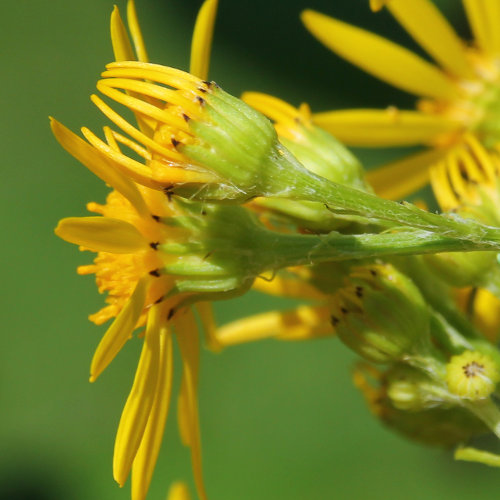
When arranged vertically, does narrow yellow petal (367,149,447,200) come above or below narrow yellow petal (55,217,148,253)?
above

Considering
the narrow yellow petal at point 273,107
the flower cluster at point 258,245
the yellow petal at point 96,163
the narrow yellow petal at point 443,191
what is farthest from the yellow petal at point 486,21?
the yellow petal at point 96,163

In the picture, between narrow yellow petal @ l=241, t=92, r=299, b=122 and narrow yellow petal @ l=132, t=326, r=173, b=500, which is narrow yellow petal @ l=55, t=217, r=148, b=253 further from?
narrow yellow petal @ l=241, t=92, r=299, b=122

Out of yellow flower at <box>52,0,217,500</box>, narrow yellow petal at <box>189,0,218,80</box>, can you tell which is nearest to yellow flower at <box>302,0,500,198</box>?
narrow yellow petal at <box>189,0,218,80</box>

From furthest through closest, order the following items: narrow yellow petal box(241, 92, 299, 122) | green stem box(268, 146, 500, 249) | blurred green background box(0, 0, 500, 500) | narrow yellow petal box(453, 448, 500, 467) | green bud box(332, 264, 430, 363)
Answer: blurred green background box(0, 0, 500, 500) → narrow yellow petal box(241, 92, 299, 122) → green bud box(332, 264, 430, 363) → narrow yellow petal box(453, 448, 500, 467) → green stem box(268, 146, 500, 249)

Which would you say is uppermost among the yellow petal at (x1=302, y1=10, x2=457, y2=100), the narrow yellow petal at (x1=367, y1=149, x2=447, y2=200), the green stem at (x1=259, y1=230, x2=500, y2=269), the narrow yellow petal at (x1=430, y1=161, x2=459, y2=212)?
the yellow petal at (x1=302, y1=10, x2=457, y2=100)

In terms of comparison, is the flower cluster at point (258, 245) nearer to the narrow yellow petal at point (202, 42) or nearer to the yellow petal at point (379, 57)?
the narrow yellow petal at point (202, 42)

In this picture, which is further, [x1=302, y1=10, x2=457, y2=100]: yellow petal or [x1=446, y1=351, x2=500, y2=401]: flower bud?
[x1=302, y1=10, x2=457, y2=100]: yellow petal

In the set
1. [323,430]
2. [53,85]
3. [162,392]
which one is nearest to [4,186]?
[53,85]
